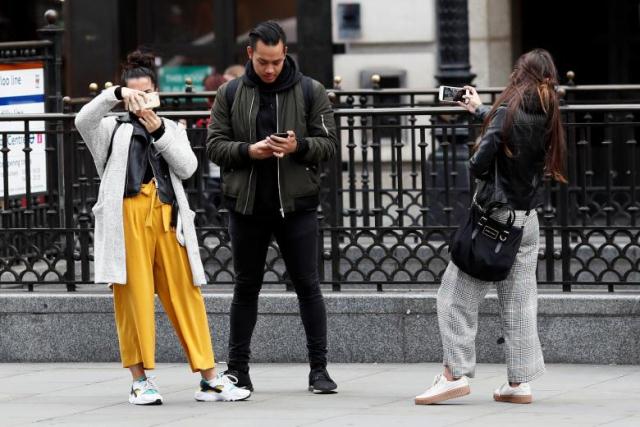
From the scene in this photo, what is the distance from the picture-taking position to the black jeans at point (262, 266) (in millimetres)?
8305

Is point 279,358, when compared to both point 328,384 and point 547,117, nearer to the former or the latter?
point 328,384

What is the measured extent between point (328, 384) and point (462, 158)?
237 cm

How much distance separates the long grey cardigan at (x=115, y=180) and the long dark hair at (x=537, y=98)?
1.54 metres

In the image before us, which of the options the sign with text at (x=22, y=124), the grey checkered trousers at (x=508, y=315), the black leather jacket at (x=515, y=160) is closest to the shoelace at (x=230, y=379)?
the grey checkered trousers at (x=508, y=315)

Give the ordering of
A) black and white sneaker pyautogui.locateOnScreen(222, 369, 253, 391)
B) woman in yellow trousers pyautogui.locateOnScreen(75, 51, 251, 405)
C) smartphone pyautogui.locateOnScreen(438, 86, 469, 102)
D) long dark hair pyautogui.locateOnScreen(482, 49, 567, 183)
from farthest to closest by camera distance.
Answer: black and white sneaker pyautogui.locateOnScreen(222, 369, 253, 391), woman in yellow trousers pyautogui.locateOnScreen(75, 51, 251, 405), smartphone pyautogui.locateOnScreen(438, 86, 469, 102), long dark hair pyautogui.locateOnScreen(482, 49, 567, 183)

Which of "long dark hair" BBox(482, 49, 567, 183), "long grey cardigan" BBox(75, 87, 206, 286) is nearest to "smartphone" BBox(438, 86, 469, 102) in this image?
"long dark hair" BBox(482, 49, 567, 183)

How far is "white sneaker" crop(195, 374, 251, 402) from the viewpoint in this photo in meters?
8.30

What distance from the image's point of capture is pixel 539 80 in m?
7.86

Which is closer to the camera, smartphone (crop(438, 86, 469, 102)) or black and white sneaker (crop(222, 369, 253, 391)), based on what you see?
smartphone (crop(438, 86, 469, 102))

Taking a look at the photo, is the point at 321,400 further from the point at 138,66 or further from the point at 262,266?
the point at 138,66

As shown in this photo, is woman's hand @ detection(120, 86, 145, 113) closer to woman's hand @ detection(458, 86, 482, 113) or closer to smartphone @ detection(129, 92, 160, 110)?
smartphone @ detection(129, 92, 160, 110)

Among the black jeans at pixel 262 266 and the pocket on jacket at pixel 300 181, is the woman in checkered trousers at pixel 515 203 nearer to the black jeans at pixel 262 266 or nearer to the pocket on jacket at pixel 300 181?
the black jeans at pixel 262 266

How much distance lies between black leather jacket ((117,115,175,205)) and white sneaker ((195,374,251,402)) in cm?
95

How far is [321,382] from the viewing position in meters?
8.46
